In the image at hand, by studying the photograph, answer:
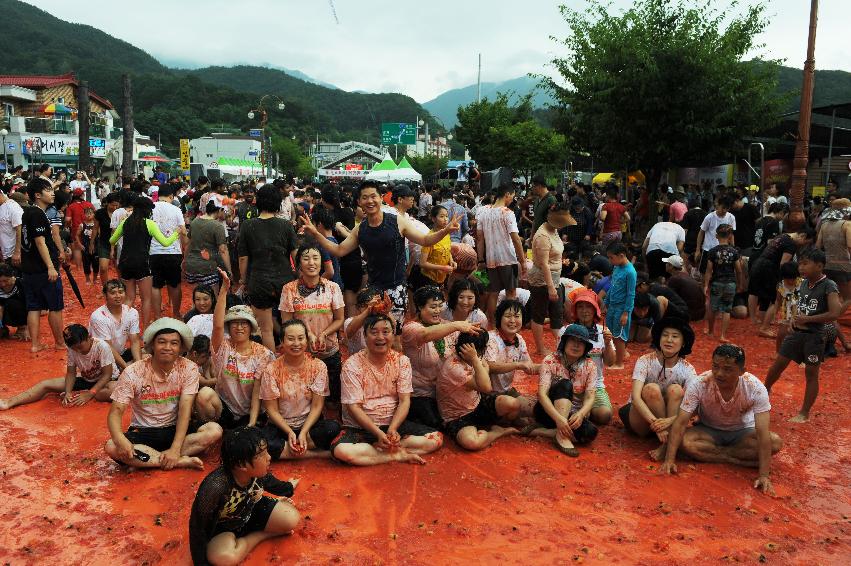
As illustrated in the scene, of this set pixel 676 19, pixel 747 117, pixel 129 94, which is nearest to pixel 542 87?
pixel 676 19

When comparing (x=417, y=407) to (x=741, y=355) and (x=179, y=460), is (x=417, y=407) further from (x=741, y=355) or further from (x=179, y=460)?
(x=741, y=355)

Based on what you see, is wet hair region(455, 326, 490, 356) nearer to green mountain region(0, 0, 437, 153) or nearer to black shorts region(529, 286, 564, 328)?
black shorts region(529, 286, 564, 328)

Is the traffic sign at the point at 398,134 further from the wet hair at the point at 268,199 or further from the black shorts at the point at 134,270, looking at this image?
the wet hair at the point at 268,199

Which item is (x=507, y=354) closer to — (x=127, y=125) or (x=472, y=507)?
(x=472, y=507)

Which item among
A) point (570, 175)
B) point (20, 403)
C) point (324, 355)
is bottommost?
point (20, 403)

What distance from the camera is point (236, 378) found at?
17.3 feet

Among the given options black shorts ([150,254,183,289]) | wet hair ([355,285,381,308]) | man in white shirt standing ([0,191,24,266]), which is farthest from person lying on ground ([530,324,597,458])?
Result: man in white shirt standing ([0,191,24,266])

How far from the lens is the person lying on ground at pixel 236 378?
522 centimetres

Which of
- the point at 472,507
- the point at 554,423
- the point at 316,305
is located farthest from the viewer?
the point at 316,305

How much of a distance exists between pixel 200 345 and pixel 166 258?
2739mm

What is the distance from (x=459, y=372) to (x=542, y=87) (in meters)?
14.0

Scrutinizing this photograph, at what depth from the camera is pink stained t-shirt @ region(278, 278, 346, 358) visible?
5.76 meters

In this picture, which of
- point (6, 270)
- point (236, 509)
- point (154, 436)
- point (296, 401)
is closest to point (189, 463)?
point (154, 436)

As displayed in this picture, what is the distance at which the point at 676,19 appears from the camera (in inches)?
610
